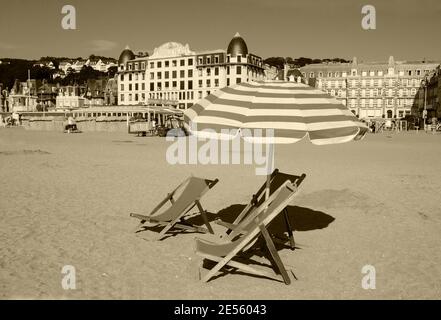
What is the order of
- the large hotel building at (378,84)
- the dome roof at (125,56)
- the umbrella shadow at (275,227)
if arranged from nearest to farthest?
the umbrella shadow at (275,227)
the large hotel building at (378,84)
the dome roof at (125,56)

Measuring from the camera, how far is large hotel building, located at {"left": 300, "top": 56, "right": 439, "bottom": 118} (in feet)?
357

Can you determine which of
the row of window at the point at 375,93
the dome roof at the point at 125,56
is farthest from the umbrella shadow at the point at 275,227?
the dome roof at the point at 125,56

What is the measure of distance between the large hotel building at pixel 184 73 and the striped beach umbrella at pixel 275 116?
82045 mm

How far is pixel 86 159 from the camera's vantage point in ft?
60.8

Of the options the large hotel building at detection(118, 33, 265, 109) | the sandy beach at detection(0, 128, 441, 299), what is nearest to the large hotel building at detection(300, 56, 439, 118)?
the large hotel building at detection(118, 33, 265, 109)

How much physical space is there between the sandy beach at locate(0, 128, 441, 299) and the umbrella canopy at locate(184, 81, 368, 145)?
1636mm

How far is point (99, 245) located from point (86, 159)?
12.5 meters

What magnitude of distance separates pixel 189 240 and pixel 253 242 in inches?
69.9

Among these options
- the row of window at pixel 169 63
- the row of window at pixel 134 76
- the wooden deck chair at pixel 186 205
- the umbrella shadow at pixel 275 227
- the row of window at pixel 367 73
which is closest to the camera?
the umbrella shadow at pixel 275 227

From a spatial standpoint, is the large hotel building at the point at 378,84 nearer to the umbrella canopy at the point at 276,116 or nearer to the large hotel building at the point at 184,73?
the large hotel building at the point at 184,73

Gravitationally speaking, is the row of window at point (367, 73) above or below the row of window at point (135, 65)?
below

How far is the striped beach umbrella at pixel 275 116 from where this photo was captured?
533cm

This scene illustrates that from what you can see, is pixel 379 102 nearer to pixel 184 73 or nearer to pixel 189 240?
pixel 184 73
